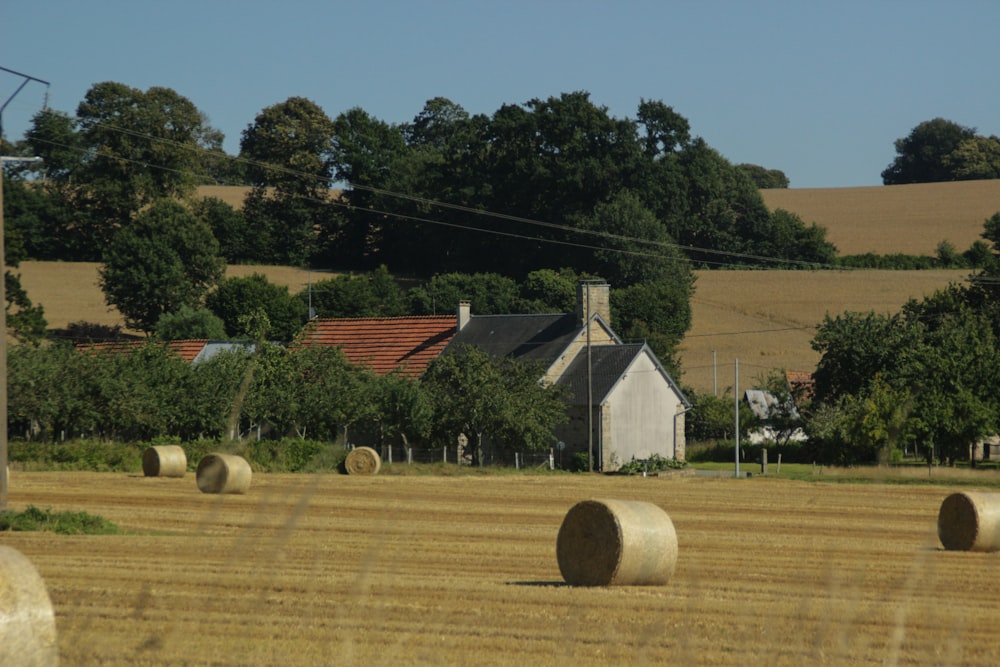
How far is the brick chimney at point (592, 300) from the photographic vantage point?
193 ft

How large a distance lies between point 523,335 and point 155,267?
104ft

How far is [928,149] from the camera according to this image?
529 feet

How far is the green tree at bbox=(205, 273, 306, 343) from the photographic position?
8062 centimetres

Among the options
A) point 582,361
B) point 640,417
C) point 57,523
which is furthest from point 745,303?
point 57,523

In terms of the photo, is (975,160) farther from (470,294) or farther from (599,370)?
(599,370)

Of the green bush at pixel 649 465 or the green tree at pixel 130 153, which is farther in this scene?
the green tree at pixel 130 153

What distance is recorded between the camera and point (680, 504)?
108 ft

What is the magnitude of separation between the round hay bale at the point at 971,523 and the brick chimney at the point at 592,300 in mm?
36966

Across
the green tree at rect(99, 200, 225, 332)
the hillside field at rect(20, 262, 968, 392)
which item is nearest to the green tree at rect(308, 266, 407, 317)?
the green tree at rect(99, 200, 225, 332)

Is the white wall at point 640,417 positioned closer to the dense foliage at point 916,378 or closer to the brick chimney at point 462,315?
the dense foliage at point 916,378

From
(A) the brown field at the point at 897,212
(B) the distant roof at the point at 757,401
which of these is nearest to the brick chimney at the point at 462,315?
(B) the distant roof at the point at 757,401

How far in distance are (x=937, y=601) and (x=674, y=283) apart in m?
77.9

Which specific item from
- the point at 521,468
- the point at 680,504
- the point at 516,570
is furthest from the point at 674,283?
the point at 516,570

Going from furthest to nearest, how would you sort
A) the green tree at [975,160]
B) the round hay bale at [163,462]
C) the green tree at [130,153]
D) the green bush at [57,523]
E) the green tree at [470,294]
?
the green tree at [975,160] → the green tree at [130,153] → the green tree at [470,294] → the round hay bale at [163,462] → the green bush at [57,523]
